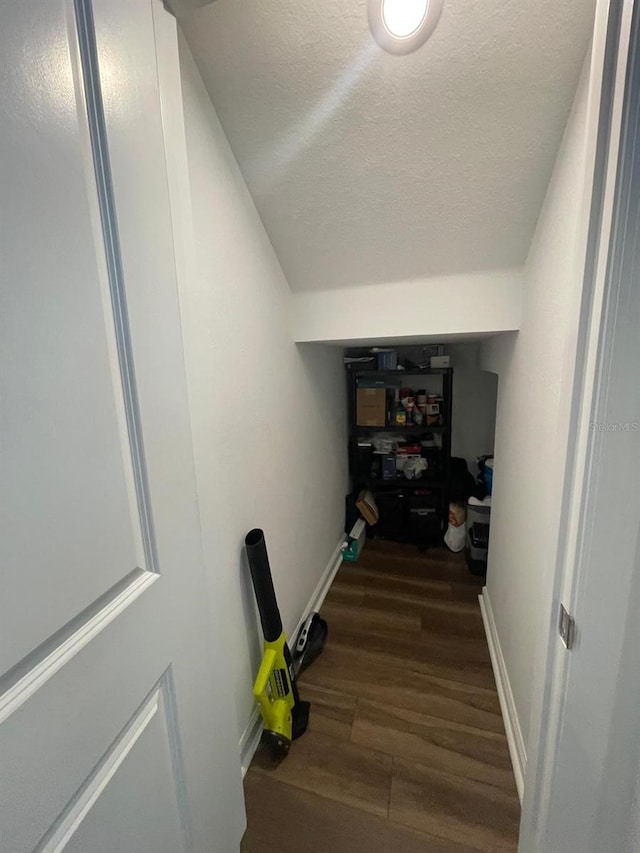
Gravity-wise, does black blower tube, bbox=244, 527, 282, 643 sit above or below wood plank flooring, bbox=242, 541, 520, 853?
above

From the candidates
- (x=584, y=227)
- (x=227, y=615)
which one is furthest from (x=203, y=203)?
(x=227, y=615)

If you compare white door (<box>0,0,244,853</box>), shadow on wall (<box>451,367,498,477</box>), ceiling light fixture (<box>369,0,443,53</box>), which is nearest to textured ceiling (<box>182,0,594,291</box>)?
ceiling light fixture (<box>369,0,443,53</box>)

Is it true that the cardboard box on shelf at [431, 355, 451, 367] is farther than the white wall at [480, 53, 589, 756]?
Yes

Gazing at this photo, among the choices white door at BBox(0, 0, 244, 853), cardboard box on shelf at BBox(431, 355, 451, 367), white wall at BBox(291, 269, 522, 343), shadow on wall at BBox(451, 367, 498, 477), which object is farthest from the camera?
shadow on wall at BBox(451, 367, 498, 477)

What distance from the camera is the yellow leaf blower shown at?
1.15 m

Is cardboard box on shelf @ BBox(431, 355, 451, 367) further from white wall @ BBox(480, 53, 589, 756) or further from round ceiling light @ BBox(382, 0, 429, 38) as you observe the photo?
round ceiling light @ BBox(382, 0, 429, 38)

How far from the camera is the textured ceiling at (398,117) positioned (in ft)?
2.49

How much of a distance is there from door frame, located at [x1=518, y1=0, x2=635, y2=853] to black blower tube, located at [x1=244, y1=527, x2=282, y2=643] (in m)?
0.80

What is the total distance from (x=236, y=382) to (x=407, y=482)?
1788mm

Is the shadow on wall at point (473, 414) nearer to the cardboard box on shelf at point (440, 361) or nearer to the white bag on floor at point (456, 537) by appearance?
the cardboard box on shelf at point (440, 361)

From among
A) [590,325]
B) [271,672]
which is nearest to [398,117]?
[590,325]

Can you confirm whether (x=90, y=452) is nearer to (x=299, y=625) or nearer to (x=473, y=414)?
(x=299, y=625)

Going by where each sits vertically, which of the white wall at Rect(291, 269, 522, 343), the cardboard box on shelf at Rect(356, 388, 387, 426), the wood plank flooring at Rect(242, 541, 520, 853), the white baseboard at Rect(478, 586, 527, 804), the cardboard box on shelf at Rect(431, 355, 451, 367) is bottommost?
→ the wood plank flooring at Rect(242, 541, 520, 853)

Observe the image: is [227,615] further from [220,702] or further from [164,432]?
[164,432]
